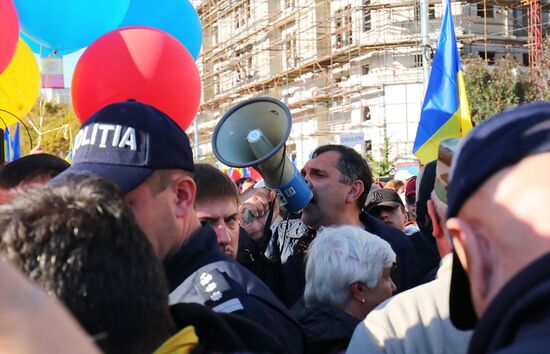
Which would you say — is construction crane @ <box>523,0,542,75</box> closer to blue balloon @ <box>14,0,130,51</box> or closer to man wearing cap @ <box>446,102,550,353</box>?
blue balloon @ <box>14,0,130,51</box>

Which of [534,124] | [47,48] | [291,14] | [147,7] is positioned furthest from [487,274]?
[291,14]

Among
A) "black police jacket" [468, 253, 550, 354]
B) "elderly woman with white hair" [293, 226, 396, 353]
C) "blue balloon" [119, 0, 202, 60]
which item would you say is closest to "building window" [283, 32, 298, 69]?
"blue balloon" [119, 0, 202, 60]

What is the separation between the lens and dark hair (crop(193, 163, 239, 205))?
2820mm

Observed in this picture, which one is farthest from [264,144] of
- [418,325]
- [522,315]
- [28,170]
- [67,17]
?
[522,315]

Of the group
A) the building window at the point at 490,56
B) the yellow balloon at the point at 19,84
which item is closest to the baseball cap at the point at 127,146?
the yellow balloon at the point at 19,84

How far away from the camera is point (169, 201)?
1.83 metres

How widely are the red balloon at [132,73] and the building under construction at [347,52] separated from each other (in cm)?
2154

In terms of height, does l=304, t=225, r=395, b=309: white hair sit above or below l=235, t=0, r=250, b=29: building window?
below

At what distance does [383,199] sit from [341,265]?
261 centimetres

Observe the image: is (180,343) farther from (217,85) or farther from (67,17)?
(217,85)

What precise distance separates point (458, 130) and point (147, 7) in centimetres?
246

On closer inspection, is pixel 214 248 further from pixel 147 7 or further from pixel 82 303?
pixel 147 7

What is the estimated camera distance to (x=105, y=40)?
11.8ft

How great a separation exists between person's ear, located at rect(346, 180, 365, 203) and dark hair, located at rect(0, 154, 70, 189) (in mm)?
1509
